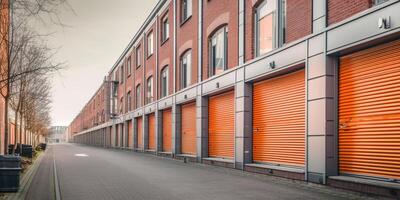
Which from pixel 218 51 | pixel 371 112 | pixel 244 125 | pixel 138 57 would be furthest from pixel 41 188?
pixel 138 57

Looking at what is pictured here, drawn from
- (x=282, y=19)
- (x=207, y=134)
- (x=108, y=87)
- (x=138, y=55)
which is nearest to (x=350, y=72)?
(x=282, y=19)

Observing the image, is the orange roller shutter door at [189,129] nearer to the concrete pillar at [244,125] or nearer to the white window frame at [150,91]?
the concrete pillar at [244,125]

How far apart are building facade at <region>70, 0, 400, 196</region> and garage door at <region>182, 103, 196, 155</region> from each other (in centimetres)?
5

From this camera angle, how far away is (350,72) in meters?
9.57

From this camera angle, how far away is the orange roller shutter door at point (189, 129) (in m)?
20.5

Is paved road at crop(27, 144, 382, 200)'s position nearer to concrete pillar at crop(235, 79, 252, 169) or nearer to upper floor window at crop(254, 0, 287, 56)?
concrete pillar at crop(235, 79, 252, 169)

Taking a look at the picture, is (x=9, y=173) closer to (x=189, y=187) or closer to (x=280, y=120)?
(x=189, y=187)

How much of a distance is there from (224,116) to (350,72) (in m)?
7.67

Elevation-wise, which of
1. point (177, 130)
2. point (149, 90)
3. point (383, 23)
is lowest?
point (177, 130)

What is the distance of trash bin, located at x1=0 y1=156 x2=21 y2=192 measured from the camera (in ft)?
31.3

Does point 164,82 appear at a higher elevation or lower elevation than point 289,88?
higher

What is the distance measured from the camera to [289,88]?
12125 mm

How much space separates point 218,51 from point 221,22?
1410mm

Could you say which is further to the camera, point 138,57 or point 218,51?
point 138,57
